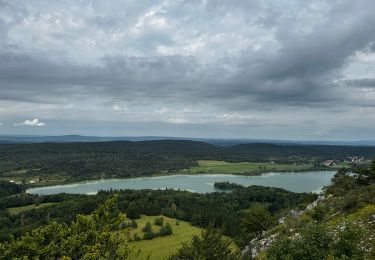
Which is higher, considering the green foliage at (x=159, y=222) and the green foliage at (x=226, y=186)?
the green foliage at (x=159, y=222)

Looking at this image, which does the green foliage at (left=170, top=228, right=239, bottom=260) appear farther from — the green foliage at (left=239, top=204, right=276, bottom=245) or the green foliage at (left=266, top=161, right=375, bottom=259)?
the green foliage at (left=239, top=204, right=276, bottom=245)

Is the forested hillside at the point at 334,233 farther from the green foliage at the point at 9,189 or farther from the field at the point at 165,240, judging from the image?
the green foliage at the point at 9,189

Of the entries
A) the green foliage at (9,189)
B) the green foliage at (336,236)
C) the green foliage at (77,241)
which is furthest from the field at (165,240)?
the green foliage at (9,189)

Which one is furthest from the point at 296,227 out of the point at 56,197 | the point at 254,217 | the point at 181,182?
the point at 181,182

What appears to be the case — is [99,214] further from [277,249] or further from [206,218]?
[206,218]

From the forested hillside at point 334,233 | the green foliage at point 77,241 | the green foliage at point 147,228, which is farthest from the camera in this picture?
the green foliage at point 147,228

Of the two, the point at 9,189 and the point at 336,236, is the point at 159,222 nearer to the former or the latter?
the point at 336,236

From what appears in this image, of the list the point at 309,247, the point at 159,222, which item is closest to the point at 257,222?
the point at 309,247
